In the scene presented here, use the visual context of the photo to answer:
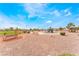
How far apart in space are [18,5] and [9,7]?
0.28 feet

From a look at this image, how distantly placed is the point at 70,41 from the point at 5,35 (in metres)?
0.62

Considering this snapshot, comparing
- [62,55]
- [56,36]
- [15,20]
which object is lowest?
[62,55]

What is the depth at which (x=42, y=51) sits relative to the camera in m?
2.42

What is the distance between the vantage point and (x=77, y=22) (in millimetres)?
2410

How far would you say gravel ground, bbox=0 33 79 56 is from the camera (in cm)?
240

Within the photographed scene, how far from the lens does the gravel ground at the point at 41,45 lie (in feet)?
7.89

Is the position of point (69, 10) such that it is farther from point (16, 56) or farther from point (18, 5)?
point (16, 56)

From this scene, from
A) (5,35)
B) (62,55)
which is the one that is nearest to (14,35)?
(5,35)

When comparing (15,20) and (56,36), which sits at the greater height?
(15,20)

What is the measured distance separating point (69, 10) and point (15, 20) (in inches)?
20.2

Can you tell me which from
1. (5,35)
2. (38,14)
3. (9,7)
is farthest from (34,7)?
(5,35)

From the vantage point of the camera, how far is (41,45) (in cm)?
243

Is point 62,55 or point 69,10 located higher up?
point 69,10

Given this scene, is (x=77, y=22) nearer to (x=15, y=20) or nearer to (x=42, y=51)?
(x=42, y=51)
